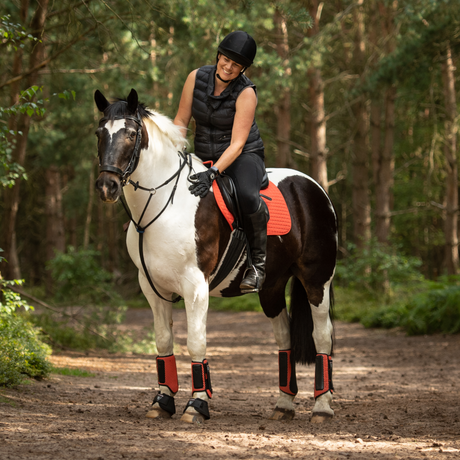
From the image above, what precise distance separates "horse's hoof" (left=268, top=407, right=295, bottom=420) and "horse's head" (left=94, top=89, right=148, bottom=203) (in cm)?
258

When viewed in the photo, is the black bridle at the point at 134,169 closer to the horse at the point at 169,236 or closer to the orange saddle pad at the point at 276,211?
the horse at the point at 169,236

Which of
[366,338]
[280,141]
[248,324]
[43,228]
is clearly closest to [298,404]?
[366,338]

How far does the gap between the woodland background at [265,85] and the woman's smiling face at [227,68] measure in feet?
5.39

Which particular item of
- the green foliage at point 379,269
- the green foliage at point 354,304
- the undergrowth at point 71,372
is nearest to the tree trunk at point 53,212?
the green foliage at point 354,304

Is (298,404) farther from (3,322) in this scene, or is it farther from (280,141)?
(280,141)

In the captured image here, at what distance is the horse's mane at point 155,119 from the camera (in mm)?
4062

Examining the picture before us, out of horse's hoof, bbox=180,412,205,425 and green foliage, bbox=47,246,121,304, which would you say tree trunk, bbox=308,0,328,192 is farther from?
horse's hoof, bbox=180,412,205,425

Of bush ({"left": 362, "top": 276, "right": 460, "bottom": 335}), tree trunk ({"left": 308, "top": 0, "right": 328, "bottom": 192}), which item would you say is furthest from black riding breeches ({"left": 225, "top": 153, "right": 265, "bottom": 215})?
tree trunk ({"left": 308, "top": 0, "right": 328, "bottom": 192})

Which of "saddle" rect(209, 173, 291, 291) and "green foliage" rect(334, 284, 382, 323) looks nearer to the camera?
"saddle" rect(209, 173, 291, 291)

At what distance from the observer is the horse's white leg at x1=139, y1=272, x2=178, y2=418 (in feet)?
14.7

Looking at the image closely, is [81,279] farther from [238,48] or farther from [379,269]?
[379,269]

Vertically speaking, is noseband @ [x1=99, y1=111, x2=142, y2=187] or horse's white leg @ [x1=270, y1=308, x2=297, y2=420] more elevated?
noseband @ [x1=99, y1=111, x2=142, y2=187]

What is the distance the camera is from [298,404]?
5852 millimetres

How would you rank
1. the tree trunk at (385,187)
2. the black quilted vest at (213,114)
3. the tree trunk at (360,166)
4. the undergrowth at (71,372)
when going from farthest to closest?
the tree trunk at (360,166), the tree trunk at (385,187), the undergrowth at (71,372), the black quilted vest at (213,114)
